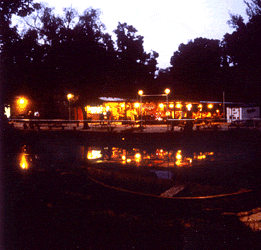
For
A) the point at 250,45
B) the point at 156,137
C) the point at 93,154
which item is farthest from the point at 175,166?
the point at 250,45

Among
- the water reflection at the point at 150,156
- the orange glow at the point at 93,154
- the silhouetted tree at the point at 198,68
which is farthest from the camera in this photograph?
the silhouetted tree at the point at 198,68

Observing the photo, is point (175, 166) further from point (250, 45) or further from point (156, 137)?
point (250, 45)

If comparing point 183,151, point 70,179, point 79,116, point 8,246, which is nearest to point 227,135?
point 183,151

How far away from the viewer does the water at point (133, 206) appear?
5199mm

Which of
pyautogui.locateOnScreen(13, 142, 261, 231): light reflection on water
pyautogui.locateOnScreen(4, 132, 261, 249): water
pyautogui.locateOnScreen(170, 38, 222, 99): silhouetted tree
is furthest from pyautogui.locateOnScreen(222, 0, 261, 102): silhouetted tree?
pyautogui.locateOnScreen(170, 38, 222, 99): silhouetted tree

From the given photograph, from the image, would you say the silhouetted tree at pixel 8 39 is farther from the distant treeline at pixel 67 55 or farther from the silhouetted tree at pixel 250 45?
the silhouetted tree at pixel 250 45

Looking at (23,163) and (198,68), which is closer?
(23,163)

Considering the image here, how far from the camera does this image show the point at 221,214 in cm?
639

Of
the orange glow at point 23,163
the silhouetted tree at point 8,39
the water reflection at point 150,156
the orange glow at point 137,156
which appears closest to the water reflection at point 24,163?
the orange glow at point 23,163

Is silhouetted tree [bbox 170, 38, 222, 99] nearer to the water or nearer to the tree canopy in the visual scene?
the tree canopy

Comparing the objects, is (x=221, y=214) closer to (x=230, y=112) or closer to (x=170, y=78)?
(x=230, y=112)

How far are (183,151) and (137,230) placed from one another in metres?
9.62

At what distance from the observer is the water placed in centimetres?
520

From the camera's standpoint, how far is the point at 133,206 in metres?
7.07
